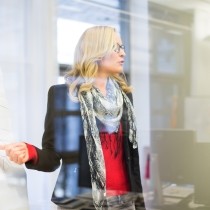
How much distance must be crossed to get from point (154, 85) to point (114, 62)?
137mm

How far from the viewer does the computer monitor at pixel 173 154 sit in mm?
1045

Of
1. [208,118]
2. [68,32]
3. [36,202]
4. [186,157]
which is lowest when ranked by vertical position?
[36,202]

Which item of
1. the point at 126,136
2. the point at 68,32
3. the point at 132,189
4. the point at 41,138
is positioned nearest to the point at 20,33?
the point at 68,32

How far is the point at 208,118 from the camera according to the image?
3.43 ft

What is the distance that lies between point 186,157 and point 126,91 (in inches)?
10.4

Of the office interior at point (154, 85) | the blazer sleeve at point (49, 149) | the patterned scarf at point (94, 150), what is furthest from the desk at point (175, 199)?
the blazer sleeve at point (49, 149)

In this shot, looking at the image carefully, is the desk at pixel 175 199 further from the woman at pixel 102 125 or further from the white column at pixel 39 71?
the white column at pixel 39 71

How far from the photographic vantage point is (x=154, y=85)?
1058 millimetres

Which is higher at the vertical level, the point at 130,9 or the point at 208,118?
the point at 130,9

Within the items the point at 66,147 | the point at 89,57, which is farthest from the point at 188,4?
the point at 66,147

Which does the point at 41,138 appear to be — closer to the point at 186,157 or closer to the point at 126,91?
the point at 126,91

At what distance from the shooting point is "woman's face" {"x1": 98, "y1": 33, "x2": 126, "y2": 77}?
1.05 meters

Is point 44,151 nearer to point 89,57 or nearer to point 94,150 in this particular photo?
point 94,150

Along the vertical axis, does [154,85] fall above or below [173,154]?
above
